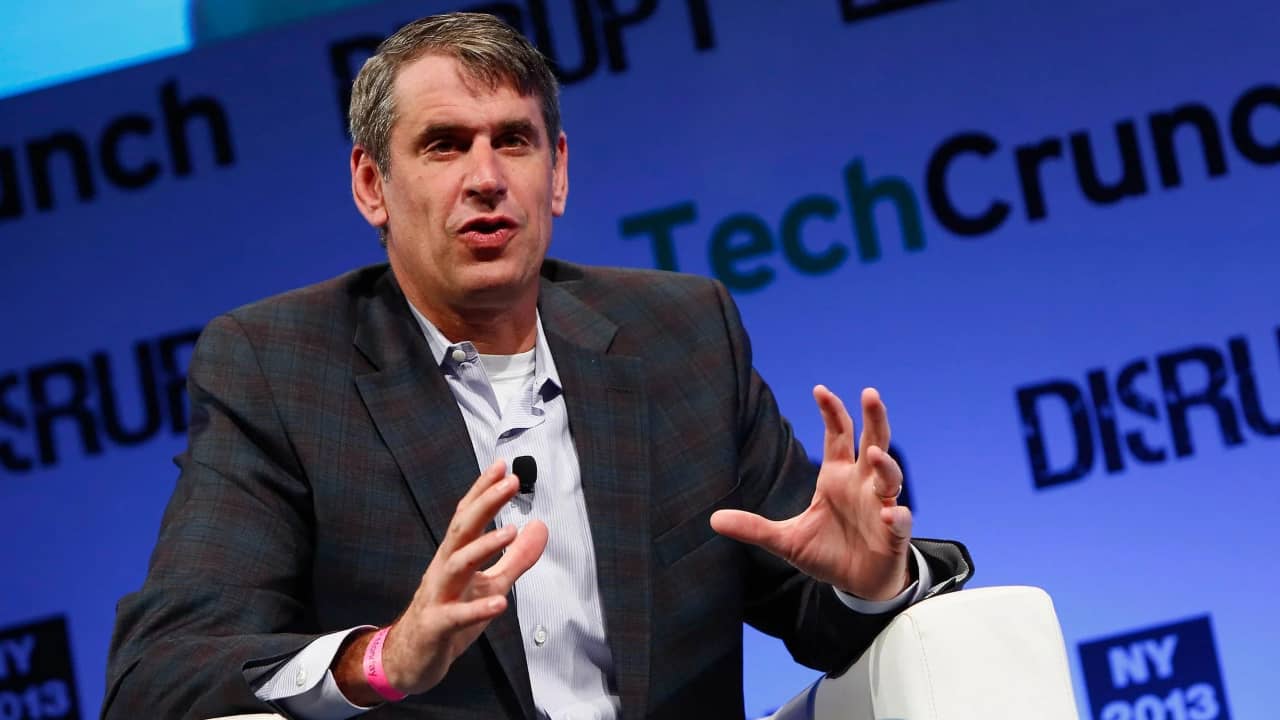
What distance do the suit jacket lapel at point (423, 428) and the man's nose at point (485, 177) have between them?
0.71 ft

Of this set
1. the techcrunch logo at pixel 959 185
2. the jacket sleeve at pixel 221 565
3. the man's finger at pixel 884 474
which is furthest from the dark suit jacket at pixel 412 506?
the techcrunch logo at pixel 959 185

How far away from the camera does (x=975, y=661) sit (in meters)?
1.67

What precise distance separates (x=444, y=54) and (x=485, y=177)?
19 cm

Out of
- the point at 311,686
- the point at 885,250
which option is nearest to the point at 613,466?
the point at 311,686

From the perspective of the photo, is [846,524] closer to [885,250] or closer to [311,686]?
[311,686]

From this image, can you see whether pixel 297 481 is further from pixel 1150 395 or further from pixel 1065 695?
pixel 1150 395

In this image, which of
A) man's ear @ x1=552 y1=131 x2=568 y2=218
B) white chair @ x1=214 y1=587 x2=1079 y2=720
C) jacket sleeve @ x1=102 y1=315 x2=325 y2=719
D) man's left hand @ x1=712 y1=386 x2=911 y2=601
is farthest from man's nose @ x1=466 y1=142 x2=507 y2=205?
white chair @ x1=214 y1=587 x2=1079 y2=720

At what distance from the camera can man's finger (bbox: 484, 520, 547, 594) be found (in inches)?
59.2

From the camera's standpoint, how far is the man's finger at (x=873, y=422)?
1.61 metres

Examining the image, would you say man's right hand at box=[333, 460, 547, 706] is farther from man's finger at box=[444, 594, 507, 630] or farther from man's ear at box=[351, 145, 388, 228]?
man's ear at box=[351, 145, 388, 228]

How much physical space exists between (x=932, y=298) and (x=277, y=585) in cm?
187

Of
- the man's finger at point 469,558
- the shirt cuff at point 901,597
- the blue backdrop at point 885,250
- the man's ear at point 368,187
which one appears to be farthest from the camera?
the blue backdrop at point 885,250

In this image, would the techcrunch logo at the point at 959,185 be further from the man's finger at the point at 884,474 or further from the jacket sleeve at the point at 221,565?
the man's finger at the point at 884,474

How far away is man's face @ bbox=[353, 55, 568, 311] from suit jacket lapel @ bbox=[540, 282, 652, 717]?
0.40 feet
